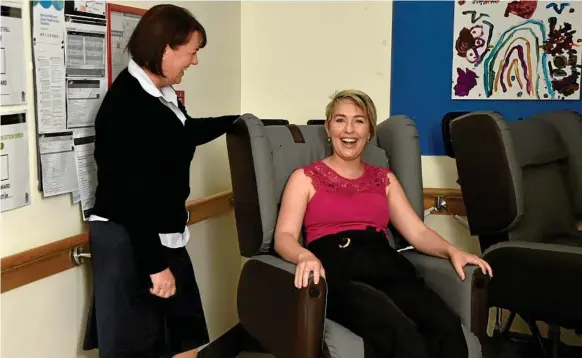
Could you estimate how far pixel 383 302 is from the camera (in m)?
1.93

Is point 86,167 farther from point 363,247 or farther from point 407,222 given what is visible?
point 407,222

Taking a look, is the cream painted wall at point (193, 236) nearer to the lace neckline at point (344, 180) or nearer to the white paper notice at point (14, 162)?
the white paper notice at point (14, 162)

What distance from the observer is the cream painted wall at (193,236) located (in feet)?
5.89

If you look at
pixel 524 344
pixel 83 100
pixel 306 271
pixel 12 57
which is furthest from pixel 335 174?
pixel 524 344

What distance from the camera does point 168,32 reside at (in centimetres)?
187

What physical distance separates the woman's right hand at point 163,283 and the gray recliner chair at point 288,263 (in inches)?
10.4

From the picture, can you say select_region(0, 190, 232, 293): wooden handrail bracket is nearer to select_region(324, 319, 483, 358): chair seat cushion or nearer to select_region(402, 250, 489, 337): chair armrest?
select_region(324, 319, 483, 358): chair seat cushion

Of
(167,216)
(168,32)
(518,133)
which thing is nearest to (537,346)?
(518,133)

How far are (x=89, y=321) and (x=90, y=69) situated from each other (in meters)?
0.74

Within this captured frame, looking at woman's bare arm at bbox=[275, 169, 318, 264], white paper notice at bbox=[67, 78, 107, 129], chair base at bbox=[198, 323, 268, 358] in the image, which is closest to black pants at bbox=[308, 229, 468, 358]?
woman's bare arm at bbox=[275, 169, 318, 264]

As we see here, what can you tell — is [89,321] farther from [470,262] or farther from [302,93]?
[302,93]

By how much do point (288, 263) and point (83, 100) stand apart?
0.76 metres

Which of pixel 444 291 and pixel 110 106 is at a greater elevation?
pixel 110 106

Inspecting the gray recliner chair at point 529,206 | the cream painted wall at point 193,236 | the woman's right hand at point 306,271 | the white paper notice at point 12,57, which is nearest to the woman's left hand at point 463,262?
the gray recliner chair at point 529,206
